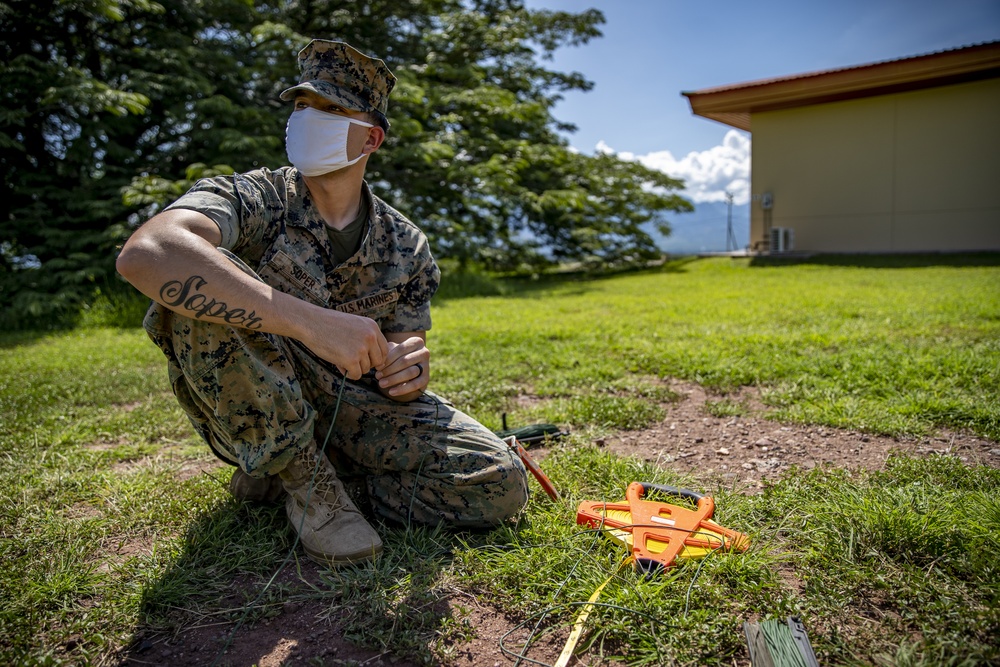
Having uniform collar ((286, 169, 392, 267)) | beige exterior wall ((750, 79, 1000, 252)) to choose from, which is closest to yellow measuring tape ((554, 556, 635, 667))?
uniform collar ((286, 169, 392, 267))

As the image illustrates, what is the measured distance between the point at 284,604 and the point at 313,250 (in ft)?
3.81

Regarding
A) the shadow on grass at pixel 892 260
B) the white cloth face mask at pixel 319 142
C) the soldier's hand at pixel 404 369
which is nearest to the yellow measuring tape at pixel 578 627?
the soldier's hand at pixel 404 369

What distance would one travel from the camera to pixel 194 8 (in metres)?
8.81

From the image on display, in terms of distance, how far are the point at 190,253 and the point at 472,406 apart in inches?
81.1

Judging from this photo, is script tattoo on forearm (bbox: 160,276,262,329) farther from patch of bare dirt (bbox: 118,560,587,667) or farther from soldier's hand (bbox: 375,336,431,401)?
patch of bare dirt (bbox: 118,560,587,667)

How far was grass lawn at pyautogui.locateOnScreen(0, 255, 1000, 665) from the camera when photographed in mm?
1502

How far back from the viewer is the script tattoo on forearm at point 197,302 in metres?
1.58

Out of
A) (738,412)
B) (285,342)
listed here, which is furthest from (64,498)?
(738,412)

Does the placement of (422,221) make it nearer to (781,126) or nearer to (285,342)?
(285,342)

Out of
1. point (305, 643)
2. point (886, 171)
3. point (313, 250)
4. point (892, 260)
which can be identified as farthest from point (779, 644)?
point (886, 171)

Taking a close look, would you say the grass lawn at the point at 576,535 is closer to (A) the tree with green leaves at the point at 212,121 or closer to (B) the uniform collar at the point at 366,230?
(B) the uniform collar at the point at 366,230

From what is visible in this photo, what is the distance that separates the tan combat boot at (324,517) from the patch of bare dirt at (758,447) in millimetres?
1299

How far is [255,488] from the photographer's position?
2.17 meters

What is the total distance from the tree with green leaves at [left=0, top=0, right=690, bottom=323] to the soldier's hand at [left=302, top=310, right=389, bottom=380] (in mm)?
6616
